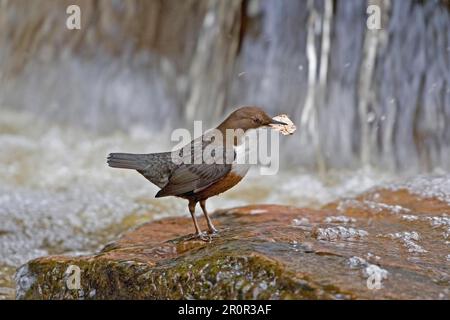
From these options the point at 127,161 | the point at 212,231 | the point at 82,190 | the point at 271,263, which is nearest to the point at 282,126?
the point at 212,231

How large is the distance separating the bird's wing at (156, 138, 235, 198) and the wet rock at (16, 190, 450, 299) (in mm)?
237

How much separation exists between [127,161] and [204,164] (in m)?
0.48

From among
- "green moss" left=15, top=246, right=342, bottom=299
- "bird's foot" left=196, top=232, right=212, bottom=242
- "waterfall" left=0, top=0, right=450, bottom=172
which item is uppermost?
"waterfall" left=0, top=0, right=450, bottom=172

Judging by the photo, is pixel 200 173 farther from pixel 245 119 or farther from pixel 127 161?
pixel 127 161

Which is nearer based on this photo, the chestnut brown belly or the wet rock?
the wet rock

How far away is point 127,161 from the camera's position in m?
3.74

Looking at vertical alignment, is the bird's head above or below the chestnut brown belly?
above

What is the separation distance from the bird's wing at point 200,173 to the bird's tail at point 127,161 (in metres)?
0.21

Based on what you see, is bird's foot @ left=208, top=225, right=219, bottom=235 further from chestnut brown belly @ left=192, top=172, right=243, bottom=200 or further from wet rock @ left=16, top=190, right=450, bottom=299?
chestnut brown belly @ left=192, top=172, right=243, bottom=200

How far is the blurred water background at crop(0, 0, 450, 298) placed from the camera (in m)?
6.21

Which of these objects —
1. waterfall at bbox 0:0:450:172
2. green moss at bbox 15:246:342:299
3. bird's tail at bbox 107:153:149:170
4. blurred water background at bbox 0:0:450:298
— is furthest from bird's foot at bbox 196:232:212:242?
waterfall at bbox 0:0:450:172

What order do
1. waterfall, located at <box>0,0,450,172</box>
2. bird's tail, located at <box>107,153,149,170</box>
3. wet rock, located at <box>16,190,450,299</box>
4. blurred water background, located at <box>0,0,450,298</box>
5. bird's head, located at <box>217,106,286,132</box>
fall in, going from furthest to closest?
waterfall, located at <box>0,0,450,172</box> < blurred water background, located at <box>0,0,450,298</box> < bird's tail, located at <box>107,153,149,170</box> < bird's head, located at <box>217,106,286,132</box> < wet rock, located at <box>16,190,450,299</box>

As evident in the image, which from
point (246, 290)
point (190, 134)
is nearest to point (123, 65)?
point (190, 134)
